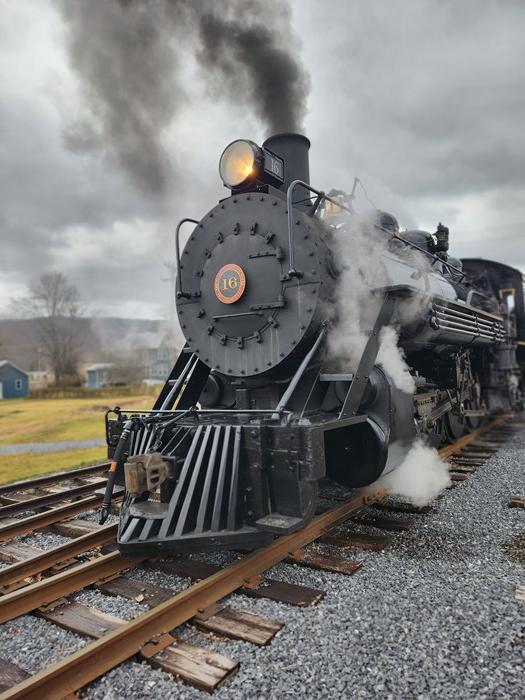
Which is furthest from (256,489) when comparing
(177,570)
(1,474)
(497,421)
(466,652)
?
(497,421)

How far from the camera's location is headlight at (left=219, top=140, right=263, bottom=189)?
4465 millimetres

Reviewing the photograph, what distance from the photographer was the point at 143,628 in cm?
261

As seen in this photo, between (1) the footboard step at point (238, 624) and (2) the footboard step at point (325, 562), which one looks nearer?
(1) the footboard step at point (238, 624)

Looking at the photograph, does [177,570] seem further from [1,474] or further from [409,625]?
[1,474]

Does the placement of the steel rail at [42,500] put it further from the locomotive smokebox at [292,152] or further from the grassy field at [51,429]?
the locomotive smokebox at [292,152]

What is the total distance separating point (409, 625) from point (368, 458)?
1715mm

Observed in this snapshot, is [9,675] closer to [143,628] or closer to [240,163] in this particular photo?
[143,628]

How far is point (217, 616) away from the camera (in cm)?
286

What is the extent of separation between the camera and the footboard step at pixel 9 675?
2312 mm

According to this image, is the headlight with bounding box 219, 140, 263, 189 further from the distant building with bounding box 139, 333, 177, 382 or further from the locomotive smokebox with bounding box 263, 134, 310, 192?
the distant building with bounding box 139, 333, 177, 382

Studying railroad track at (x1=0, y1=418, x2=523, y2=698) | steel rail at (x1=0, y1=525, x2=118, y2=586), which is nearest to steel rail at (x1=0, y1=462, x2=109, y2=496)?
railroad track at (x1=0, y1=418, x2=523, y2=698)

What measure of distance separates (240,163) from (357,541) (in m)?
3.40

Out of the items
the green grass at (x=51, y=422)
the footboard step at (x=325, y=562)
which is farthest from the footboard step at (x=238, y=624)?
the green grass at (x=51, y=422)

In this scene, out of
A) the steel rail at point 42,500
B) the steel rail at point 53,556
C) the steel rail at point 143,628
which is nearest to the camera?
the steel rail at point 143,628
